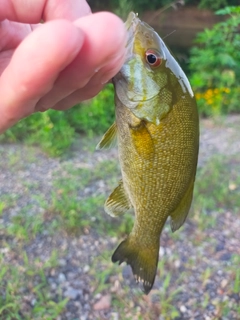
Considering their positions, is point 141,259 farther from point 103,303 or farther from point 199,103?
point 199,103

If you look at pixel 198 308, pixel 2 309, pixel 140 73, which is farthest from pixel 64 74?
pixel 198 308

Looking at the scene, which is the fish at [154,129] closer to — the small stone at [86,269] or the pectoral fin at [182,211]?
the pectoral fin at [182,211]

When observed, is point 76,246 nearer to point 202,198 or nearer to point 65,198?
point 65,198

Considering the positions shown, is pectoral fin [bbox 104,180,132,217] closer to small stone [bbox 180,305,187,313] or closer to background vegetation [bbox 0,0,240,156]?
small stone [bbox 180,305,187,313]

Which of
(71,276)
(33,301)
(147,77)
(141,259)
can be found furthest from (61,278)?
(147,77)

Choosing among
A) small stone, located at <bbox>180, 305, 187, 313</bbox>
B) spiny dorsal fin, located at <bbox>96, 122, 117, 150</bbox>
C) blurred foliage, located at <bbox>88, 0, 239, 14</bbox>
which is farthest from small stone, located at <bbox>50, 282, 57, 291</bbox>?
blurred foliage, located at <bbox>88, 0, 239, 14</bbox>

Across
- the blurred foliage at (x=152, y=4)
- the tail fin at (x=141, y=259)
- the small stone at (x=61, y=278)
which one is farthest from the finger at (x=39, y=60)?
the blurred foliage at (x=152, y=4)
